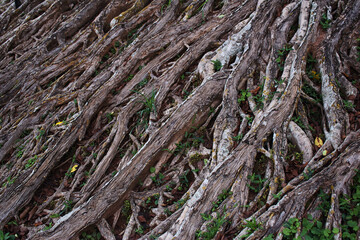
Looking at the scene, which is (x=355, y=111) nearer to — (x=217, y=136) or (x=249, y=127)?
(x=249, y=127)

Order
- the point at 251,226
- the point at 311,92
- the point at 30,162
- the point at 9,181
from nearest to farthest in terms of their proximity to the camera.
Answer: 1. the point at 251,226
2. the point at 311,92
3. the point at 9,181
4. the point at 30,162

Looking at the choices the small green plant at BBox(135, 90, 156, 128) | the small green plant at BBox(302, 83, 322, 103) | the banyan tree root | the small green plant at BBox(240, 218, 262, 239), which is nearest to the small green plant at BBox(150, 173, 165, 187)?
the banyan tree root

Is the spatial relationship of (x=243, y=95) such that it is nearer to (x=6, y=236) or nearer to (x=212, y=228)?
(x=212, y=228)

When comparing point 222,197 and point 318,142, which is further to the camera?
point 318,142

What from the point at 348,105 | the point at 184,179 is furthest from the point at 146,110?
the point at 348,105

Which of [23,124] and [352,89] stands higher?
[23,124]

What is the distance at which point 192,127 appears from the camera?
12.0 ft

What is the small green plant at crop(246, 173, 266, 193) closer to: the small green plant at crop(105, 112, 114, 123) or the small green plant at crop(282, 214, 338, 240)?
the small green plant at crop(282, 214, 338, 240)

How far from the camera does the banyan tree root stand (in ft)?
8.91

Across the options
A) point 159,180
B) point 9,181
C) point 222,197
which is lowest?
point 222,197

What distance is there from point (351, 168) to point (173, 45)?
337cm

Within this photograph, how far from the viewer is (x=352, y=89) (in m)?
3.27

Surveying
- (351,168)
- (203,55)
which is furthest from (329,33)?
(351,168)

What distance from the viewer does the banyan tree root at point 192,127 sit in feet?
8.91
